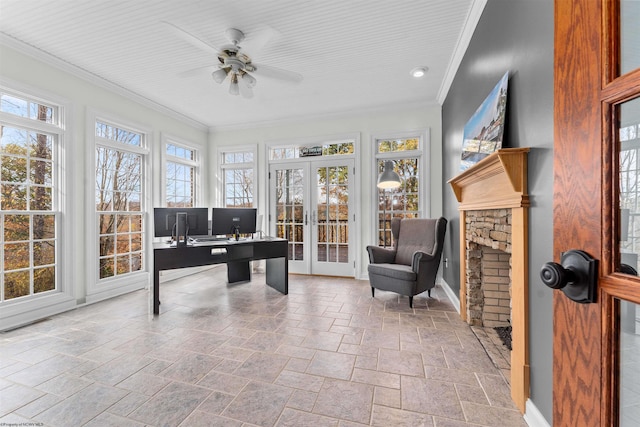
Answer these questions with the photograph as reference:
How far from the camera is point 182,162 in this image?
5.25m

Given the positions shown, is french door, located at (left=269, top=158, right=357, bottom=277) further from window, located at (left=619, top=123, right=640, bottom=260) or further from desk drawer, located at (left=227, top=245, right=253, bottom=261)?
window, located at (left=619, top=123, right=640, bottom=260)

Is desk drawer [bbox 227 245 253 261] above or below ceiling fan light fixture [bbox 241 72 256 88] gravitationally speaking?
below

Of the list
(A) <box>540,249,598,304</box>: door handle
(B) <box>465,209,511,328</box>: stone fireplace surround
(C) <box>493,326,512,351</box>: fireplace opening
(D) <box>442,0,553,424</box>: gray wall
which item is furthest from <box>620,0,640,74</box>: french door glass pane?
(C) <box>493,326,512,351</box>: fireplace opening

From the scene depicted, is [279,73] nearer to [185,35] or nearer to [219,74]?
[219,74]

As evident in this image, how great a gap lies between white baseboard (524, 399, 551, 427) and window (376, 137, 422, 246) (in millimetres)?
3262

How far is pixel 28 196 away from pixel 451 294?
5.15m

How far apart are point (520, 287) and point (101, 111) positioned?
196 inches

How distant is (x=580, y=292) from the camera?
0.57 meters

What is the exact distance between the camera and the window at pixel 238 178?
223 inches

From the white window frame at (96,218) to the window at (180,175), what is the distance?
438mm

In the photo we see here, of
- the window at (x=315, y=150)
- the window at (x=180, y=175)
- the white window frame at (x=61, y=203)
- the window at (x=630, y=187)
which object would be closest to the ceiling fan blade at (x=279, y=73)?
the window at (x=315, y=150)

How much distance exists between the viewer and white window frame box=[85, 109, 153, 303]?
3635 mm

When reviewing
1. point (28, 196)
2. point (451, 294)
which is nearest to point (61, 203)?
point (28, 196)

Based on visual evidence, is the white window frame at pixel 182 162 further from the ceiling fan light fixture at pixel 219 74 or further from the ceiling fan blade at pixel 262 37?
the ceiling fan blade at pixel 262 37
